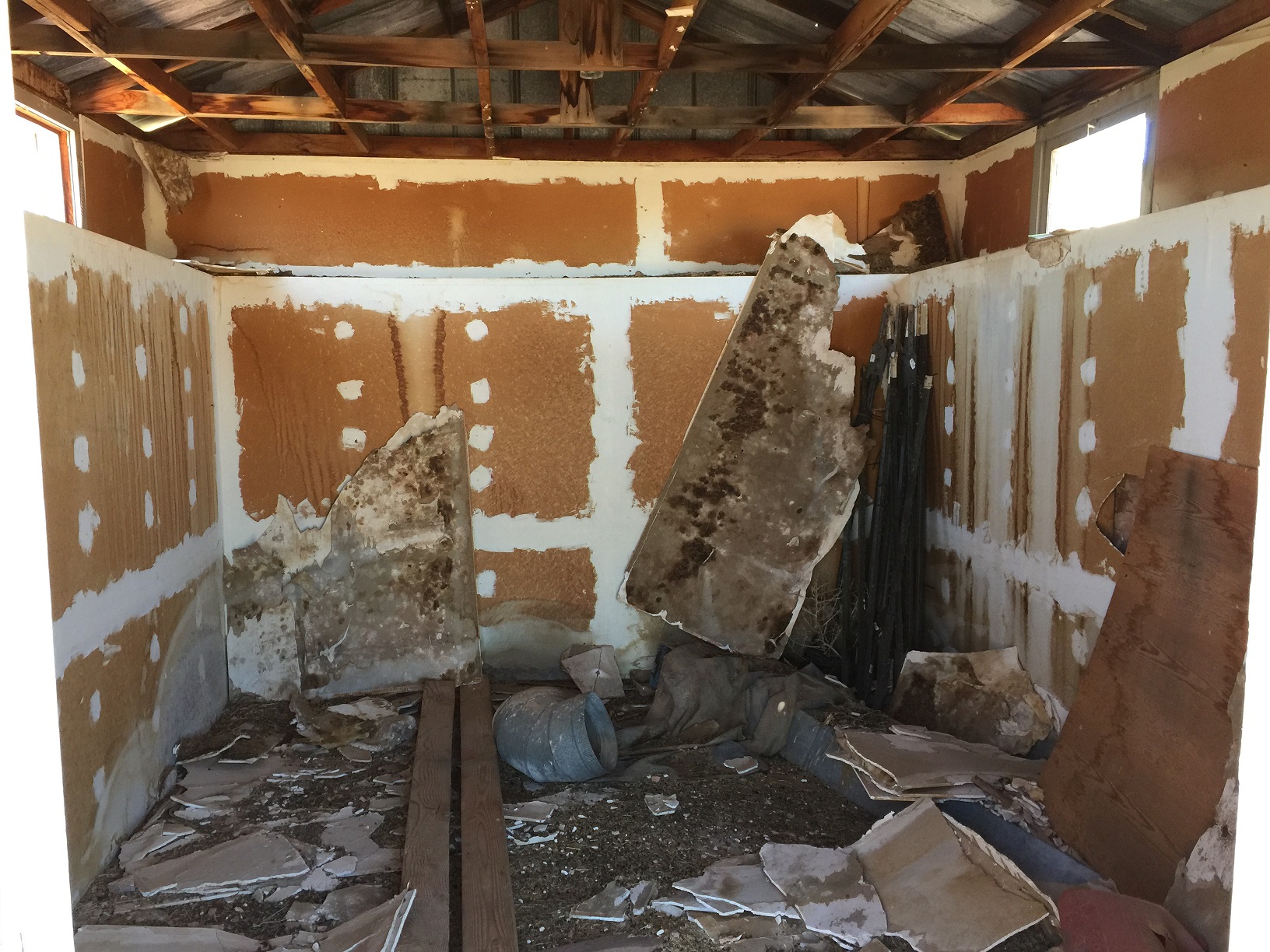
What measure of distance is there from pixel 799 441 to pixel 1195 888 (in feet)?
8.63

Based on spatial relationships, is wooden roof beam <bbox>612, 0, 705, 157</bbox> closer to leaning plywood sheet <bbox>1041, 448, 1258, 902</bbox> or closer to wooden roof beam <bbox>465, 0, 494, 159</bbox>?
wooden roof beam <bbox>465, 0, 494, 159</bbox>

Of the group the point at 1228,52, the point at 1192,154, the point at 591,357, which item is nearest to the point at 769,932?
the point at 591,357

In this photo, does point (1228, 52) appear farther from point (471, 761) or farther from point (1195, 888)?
point (471, 761)

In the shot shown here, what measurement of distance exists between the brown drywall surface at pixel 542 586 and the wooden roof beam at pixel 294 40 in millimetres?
2281

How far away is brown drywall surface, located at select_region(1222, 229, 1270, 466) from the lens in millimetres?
2279

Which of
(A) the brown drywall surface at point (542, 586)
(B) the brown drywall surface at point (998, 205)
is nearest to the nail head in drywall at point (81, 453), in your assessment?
(A) the brown drywall surface at point (542, 586)

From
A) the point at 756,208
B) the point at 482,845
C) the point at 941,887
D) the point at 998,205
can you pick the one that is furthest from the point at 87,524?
the point at 998,205

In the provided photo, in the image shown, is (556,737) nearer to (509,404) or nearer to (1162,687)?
(509,404)

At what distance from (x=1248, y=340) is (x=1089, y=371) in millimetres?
706

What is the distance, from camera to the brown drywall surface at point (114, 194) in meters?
4.01

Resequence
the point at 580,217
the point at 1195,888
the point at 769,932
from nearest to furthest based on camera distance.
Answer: the point at 1195,888 < the point at 769,932 < the point at 580,217

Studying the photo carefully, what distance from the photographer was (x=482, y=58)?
3221mm

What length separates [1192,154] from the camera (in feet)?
10.7

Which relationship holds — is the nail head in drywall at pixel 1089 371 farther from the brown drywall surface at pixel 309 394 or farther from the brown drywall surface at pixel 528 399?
the brown drywall surface at pixel 309 394
